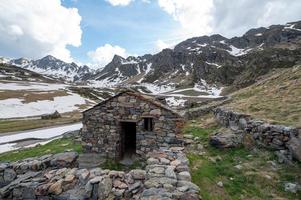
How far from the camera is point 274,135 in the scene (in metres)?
15.6

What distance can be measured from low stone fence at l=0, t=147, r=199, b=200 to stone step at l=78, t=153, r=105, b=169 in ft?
14.0

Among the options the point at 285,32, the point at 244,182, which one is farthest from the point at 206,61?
the point at 244,182

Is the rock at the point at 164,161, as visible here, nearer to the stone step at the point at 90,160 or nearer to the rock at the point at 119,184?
the rock at the point at 119,184

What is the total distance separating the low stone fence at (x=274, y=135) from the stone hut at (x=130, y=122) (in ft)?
14.8

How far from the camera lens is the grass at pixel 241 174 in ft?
38.4

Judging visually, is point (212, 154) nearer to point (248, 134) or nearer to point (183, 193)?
point (248, 134)

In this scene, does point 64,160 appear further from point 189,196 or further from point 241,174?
point 241,174

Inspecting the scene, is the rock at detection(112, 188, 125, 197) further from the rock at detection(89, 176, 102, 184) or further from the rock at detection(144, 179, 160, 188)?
the rock at detection(144, 179, 160, 188)

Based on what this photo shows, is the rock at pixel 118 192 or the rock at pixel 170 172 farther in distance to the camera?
the rock at pixel 170 172

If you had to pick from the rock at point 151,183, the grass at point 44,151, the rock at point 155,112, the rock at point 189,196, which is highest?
the rock at point 155,112

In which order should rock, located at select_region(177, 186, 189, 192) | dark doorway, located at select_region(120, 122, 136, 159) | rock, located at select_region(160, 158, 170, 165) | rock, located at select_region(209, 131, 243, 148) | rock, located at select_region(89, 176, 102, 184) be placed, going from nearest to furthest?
rock, located at select_region(177, 186, 189, 192) < rock, located at select_region(89, 176, 102, 184) < rock, located at select_region(160, 158, 170, 165) < rock, located at select_region(209, 131, 243, 148) < dark doorway, located at select_region(120, 122, 136, 159)

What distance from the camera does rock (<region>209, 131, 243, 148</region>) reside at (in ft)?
55.9

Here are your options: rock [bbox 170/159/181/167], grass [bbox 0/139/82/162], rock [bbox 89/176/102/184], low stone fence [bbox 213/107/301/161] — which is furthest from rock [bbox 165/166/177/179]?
grass [bbox 0/139/82/162]

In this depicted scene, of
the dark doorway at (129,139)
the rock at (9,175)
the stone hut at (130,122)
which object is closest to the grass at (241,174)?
the stone hut at (130,122)
